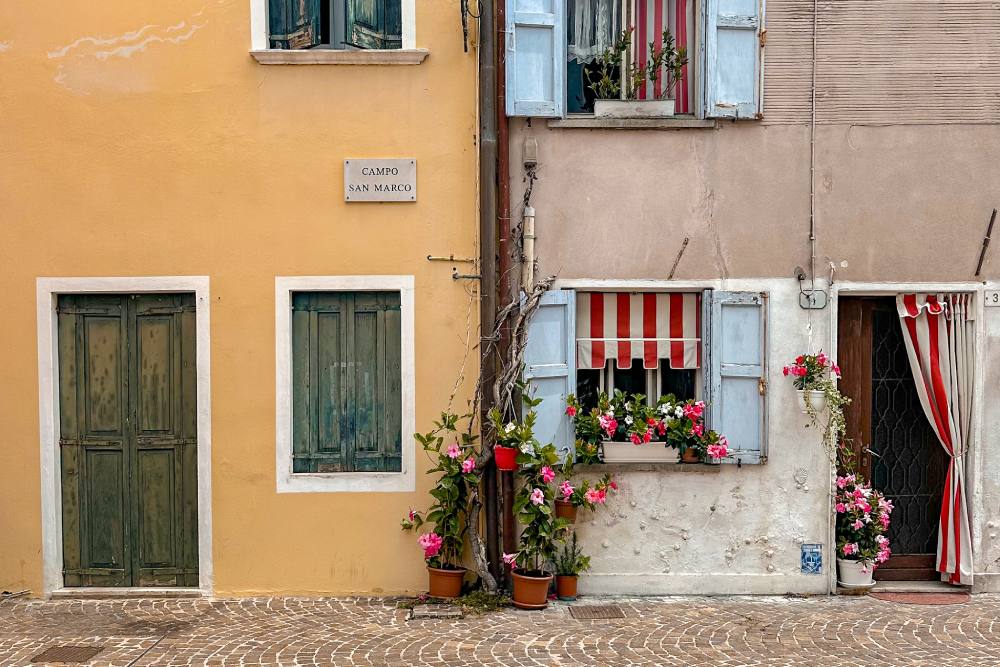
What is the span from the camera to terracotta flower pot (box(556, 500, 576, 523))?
677 cm

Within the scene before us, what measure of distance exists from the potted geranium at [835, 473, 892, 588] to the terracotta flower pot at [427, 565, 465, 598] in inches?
112

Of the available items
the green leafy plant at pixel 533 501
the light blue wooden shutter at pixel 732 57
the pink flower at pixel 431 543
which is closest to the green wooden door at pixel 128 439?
the pink flower at pixel 431 543

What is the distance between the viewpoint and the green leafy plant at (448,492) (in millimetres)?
6648

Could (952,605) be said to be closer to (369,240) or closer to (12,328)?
(369,240)

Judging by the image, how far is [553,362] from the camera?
6.93 m

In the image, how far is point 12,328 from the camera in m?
6.87

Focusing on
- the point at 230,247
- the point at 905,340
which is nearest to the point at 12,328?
the point at 230,247

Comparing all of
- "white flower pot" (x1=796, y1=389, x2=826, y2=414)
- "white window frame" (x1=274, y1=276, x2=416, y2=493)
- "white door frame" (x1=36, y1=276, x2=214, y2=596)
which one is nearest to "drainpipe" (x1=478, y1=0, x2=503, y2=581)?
"white window frame" (x1=274, y1=276, x2=416, y2=493)

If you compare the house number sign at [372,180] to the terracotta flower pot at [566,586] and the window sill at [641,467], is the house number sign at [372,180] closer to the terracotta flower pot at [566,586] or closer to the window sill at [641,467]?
the window sill at [641,467]

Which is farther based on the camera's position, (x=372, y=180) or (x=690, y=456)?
(x=690, y=456)

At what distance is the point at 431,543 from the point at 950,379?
4037 mm

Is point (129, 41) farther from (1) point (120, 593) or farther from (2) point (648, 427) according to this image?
(2) point (648, 427)

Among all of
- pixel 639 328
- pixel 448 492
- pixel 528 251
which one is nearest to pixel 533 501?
pixel 448 492

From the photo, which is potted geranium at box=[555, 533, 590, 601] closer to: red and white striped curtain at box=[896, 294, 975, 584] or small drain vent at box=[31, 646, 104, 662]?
red and white striped curtain at box=[896, 294, 975, 584]
